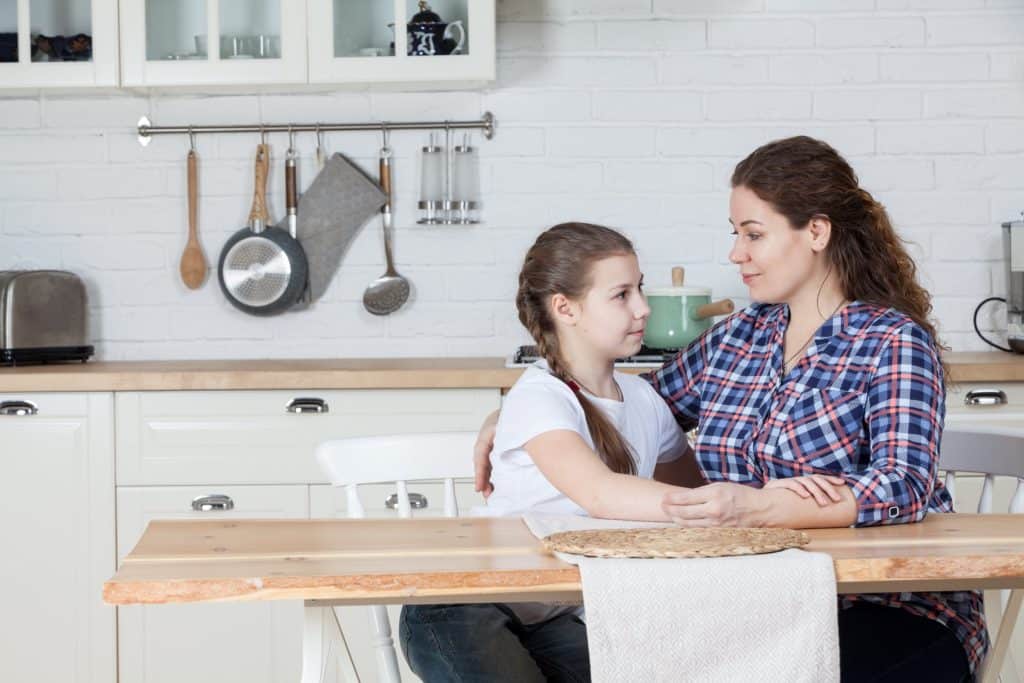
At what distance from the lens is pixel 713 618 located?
49.7 inches

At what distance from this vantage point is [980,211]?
3463 mm

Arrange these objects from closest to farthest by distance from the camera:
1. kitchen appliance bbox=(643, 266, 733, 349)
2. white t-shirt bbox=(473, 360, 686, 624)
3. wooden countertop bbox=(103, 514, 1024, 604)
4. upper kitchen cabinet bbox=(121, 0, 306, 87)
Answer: wooden countertop bbox=(103, 514, 1024, 604) → white t-shirt bbox=(473, 360, 686, 624) → kitchen appliance bbox=(643, 266, 733, 349) → upper kitchen cabinet bbox=(121, 0, 306, 87)

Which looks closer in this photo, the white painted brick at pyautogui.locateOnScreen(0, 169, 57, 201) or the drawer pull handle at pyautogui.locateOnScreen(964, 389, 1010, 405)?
the drawer pull handle at pyautogui.locateOnScreen(964, 389, 1010, 405)

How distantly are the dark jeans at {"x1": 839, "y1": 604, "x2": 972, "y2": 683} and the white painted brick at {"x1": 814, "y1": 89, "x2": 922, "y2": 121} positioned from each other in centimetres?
203

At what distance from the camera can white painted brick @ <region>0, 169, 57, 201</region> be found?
3.49 metres

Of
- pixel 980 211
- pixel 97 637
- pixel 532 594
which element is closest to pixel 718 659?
pixel 532 594

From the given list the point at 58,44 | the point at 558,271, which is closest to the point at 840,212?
the point at 558,271

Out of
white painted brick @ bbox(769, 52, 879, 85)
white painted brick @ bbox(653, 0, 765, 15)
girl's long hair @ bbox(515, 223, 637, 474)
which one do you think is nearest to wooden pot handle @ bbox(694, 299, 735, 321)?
white painted brick @ bbox(769, 52, 879, 85)

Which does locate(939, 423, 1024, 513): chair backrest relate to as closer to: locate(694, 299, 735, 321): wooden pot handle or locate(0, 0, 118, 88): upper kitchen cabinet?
locate(694, 299, 735, 321): wooden pot handle

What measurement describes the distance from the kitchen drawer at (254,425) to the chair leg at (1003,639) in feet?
4.80

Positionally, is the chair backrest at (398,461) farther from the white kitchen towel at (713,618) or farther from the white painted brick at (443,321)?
the white painted brick at (443,321)

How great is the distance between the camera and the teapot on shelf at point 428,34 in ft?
10.4

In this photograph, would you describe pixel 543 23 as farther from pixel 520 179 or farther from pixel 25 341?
pixel 25 341

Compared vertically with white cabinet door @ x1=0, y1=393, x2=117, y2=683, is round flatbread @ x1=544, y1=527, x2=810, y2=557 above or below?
above
